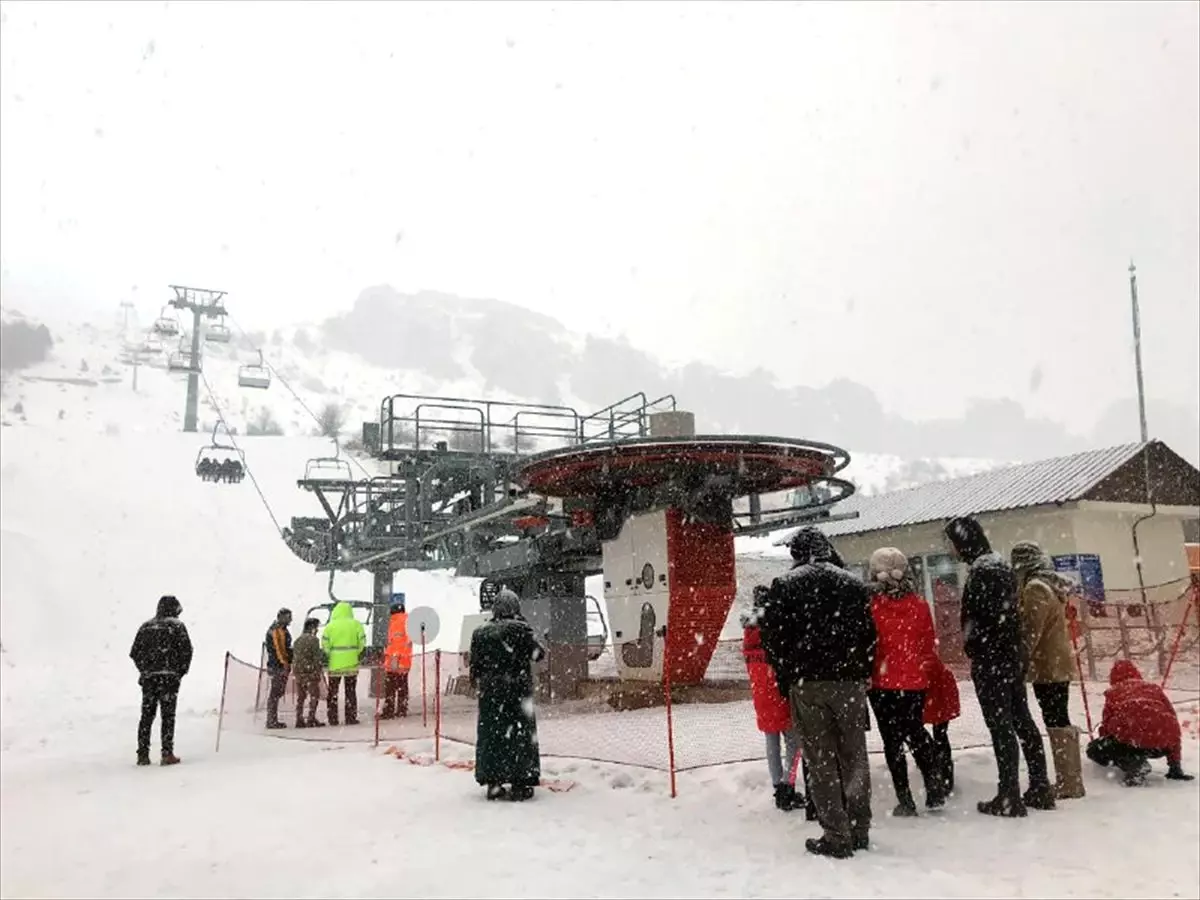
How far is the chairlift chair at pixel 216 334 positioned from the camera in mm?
49625

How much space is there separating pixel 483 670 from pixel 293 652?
790 centimetres

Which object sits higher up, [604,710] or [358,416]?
[358,416]

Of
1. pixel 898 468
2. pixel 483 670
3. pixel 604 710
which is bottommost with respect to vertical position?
pixel 604 710

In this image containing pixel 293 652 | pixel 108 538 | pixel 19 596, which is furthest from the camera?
pixel 108 538

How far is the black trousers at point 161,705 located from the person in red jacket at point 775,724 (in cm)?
711

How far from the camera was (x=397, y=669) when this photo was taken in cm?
1379

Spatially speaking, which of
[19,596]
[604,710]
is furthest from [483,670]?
[19,596]

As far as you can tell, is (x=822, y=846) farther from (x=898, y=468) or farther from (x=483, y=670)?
(x=898, y=468)

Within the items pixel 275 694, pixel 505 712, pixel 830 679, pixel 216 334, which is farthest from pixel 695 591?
pixel 216 334

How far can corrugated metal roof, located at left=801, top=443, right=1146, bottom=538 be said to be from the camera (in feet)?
68.3

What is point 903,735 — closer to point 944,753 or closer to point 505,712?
point 944,753

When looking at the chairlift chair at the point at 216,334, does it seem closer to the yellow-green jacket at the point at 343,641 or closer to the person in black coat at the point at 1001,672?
the yellow-green jacket at the point at 343,641

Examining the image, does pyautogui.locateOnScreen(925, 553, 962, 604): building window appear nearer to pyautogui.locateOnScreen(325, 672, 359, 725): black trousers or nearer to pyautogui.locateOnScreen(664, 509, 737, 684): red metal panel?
pyautogui.locateOnScreen(664, 509, 737, 684): red metal panel

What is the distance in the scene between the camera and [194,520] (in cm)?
4962
